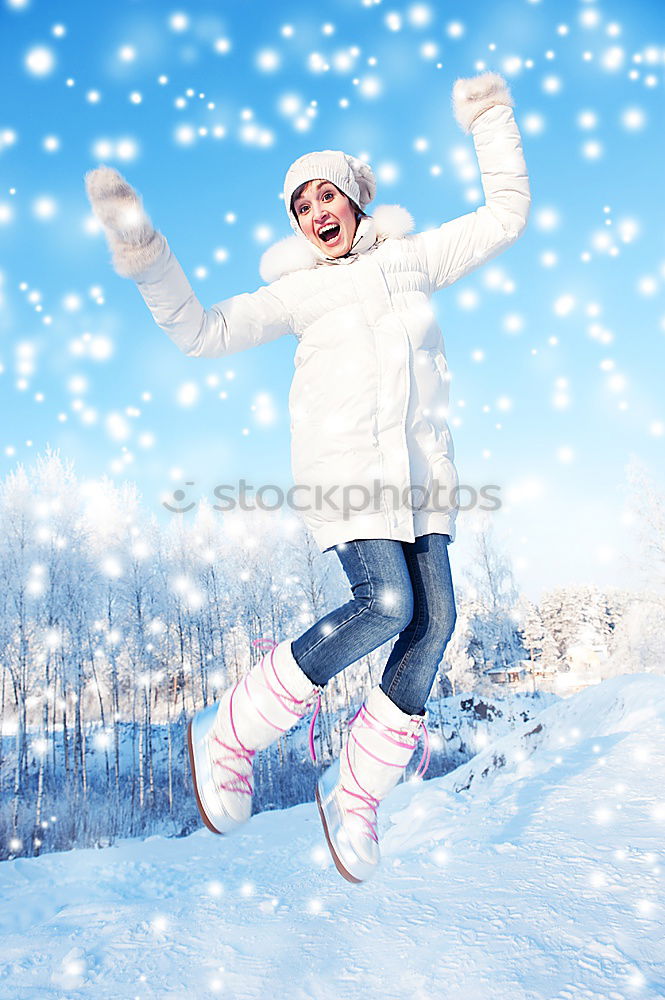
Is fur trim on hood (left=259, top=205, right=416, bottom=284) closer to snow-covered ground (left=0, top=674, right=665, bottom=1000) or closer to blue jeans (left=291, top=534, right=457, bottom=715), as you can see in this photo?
blue jeans (left=291, top=534, right=457, bottom=715)

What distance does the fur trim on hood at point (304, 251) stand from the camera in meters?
1.89

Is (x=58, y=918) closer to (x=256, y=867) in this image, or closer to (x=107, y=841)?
(x=256, y=867)

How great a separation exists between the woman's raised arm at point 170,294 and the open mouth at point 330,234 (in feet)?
0.91

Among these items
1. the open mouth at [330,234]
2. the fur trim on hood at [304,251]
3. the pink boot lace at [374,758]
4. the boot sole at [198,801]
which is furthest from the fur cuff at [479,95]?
the boot sole at [198,801]

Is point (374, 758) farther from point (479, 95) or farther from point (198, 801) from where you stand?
point (479, 95)

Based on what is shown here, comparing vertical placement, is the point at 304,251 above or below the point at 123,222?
above

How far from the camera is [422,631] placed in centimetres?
173

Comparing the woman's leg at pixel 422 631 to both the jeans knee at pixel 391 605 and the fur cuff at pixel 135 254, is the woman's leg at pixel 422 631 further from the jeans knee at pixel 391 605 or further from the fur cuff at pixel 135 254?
the fur cuff at pixel 135 254

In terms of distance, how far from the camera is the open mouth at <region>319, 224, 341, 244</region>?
6.37 feet

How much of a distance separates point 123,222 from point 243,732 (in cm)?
138

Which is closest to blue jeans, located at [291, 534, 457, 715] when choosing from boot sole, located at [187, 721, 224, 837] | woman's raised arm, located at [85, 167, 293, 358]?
boot sole, located at [187, 721, 224, 837]

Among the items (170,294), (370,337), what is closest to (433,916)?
(370,337)

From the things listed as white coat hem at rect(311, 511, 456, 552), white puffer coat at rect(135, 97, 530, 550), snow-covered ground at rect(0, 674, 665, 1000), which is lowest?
snow-covered ground at rect(0, 674, 665, 1000)

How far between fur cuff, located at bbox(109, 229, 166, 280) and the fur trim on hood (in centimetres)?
44
